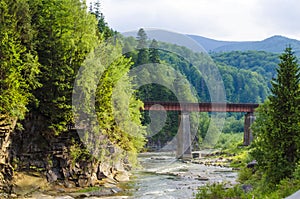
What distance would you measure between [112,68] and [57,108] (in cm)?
685

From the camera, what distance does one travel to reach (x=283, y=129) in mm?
22469

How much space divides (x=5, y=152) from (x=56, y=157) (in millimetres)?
4698

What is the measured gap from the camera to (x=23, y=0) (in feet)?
109

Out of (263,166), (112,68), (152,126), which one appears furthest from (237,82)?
(263,166)

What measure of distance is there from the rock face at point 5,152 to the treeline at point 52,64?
618mm

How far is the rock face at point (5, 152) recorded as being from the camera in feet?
99.0

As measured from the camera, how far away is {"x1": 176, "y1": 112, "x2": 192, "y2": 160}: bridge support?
6648 cm

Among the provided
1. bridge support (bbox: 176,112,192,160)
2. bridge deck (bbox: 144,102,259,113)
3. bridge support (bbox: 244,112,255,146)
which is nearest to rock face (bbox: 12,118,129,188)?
bridge deck (bbox: 144,102,259,113)

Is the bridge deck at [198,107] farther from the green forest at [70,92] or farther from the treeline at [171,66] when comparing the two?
the green forest at [70,92]

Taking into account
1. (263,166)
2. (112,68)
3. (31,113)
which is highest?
(112,68)

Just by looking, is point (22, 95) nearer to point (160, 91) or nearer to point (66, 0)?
point (66, 0)

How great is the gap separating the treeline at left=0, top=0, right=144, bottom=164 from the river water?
4.22 meters

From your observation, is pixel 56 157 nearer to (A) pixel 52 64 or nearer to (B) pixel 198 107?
(A) pixel 52 64

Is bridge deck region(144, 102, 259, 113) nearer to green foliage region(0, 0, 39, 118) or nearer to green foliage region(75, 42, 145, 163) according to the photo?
green foliage region(75, 42, 145, 163)
